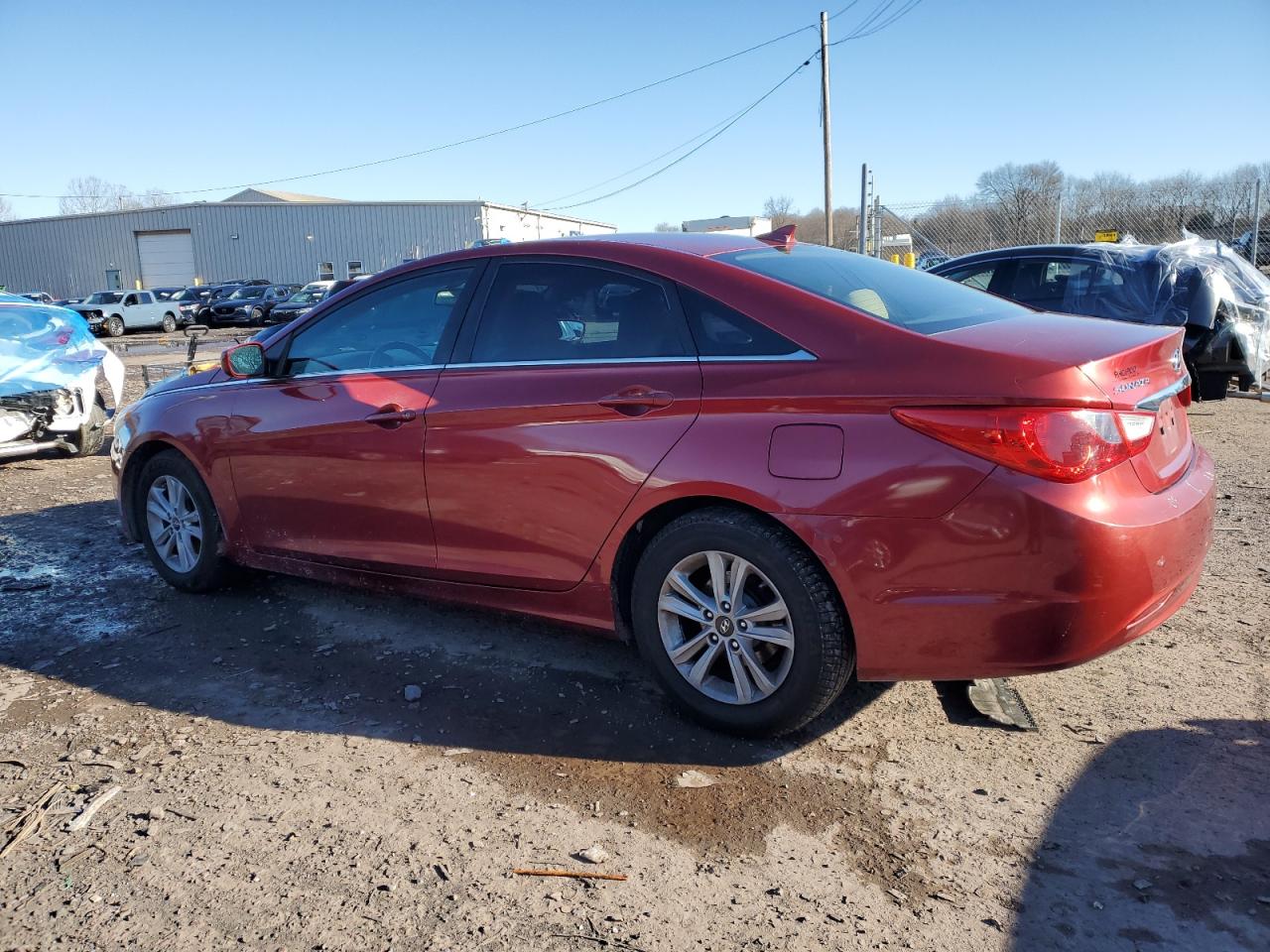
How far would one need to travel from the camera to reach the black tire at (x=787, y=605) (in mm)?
2881

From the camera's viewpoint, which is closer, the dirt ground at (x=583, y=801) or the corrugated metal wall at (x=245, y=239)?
the dirt ground at (x=583, y=801)

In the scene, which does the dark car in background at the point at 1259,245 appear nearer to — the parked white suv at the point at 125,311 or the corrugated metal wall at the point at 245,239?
the parked white suv at the point at 125,311

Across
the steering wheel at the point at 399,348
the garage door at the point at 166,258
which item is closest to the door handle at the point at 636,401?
the steering wheel at the point at 399,348

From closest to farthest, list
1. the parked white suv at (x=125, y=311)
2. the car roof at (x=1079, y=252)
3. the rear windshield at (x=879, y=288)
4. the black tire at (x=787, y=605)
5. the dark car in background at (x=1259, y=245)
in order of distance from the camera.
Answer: the black tire at (x=787, y=605) → the rear windshield at (x=879, y=288) → the car roof at (x=1079, y=252) → the dark car in background at (x=1259, y=245) → the parked white suv at (x=125, y=311)

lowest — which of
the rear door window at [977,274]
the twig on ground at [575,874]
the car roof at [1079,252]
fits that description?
the twig on ground at [575,874]

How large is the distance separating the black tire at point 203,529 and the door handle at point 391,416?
130 centimetres

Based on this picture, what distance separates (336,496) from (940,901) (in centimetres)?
280

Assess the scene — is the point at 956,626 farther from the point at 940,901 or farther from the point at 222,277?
the point at 222,277

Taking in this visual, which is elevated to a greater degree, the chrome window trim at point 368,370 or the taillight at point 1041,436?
the chrome window trim at point 368,370

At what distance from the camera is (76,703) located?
365 cm

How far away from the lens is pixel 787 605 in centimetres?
293

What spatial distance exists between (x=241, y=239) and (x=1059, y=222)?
51040 mm

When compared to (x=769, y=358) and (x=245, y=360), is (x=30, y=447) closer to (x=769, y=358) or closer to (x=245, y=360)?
(x=245, y=360)

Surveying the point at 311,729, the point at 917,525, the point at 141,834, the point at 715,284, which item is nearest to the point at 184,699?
the point at 311,729
